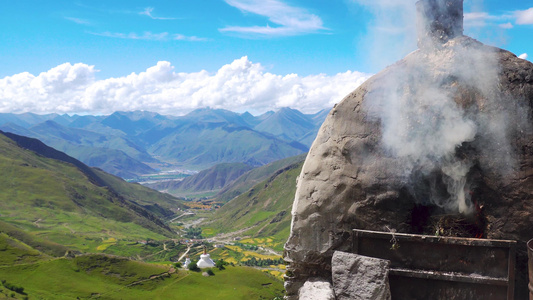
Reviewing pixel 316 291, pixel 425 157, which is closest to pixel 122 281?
pixel 316 291

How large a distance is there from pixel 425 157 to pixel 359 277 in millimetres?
2285

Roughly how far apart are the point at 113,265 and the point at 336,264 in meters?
78.0

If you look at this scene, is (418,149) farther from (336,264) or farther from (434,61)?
(336,264)

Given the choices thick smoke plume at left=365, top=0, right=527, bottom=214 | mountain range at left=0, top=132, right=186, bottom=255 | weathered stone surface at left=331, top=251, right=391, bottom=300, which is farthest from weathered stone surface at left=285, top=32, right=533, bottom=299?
mountain range at left=0, top=132, right=186, bottom=255

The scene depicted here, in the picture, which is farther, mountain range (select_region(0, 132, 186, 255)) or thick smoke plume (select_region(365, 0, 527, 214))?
mountain range (select_region(0, 132, 186, 255))

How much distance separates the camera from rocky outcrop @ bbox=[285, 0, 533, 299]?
6.44 m

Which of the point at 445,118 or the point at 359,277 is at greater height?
the point at 445,118

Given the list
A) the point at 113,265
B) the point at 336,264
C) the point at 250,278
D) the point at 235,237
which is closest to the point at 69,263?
the point at 113,265

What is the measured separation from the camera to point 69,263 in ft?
237

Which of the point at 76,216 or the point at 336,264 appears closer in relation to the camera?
the point at 336,264

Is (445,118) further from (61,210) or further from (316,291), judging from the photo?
(61,210)

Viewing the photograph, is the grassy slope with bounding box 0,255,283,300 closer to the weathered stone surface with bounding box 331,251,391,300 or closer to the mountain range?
the mountain range

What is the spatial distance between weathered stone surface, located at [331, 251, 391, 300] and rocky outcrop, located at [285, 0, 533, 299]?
1.20 feet

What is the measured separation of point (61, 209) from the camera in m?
154
